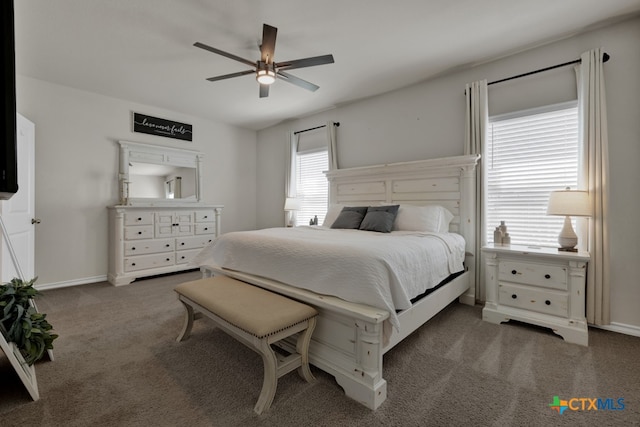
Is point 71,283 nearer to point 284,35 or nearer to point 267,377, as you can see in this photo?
point 267,377

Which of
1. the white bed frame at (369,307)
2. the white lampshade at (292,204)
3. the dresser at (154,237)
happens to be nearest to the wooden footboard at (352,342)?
the white bed frame at (369,307)

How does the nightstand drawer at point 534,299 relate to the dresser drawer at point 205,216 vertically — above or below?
below

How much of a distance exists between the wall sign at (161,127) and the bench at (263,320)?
3.45 m

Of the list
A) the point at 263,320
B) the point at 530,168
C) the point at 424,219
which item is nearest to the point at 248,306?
the point at 263,320

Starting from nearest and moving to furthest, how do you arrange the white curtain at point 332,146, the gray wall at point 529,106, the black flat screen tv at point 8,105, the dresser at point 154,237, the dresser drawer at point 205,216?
the black flat screen tv at point 8,105 < the gray wall at point 529,106 < the dresser at point 154,237 < the white curtain at point 332,146 < the dresser drawer at point 205,216

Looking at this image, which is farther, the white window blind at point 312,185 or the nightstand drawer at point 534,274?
the white window blind at point 312,185

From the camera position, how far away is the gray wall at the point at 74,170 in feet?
11.4

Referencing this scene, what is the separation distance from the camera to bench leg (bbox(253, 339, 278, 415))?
4.72 ft

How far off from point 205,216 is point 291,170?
1.71 metres

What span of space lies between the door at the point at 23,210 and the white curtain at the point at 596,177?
16.5 ft

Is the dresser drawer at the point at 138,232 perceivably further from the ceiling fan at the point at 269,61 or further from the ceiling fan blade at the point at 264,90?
the ceiling fan at the point at 269,61

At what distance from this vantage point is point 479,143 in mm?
3025

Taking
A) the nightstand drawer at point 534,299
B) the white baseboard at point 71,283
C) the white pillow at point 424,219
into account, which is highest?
the white pillow at point 424,219

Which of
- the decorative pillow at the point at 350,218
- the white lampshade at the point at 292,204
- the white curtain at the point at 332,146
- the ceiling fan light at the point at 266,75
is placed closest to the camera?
the ceiling fan light at the point at 266,75
